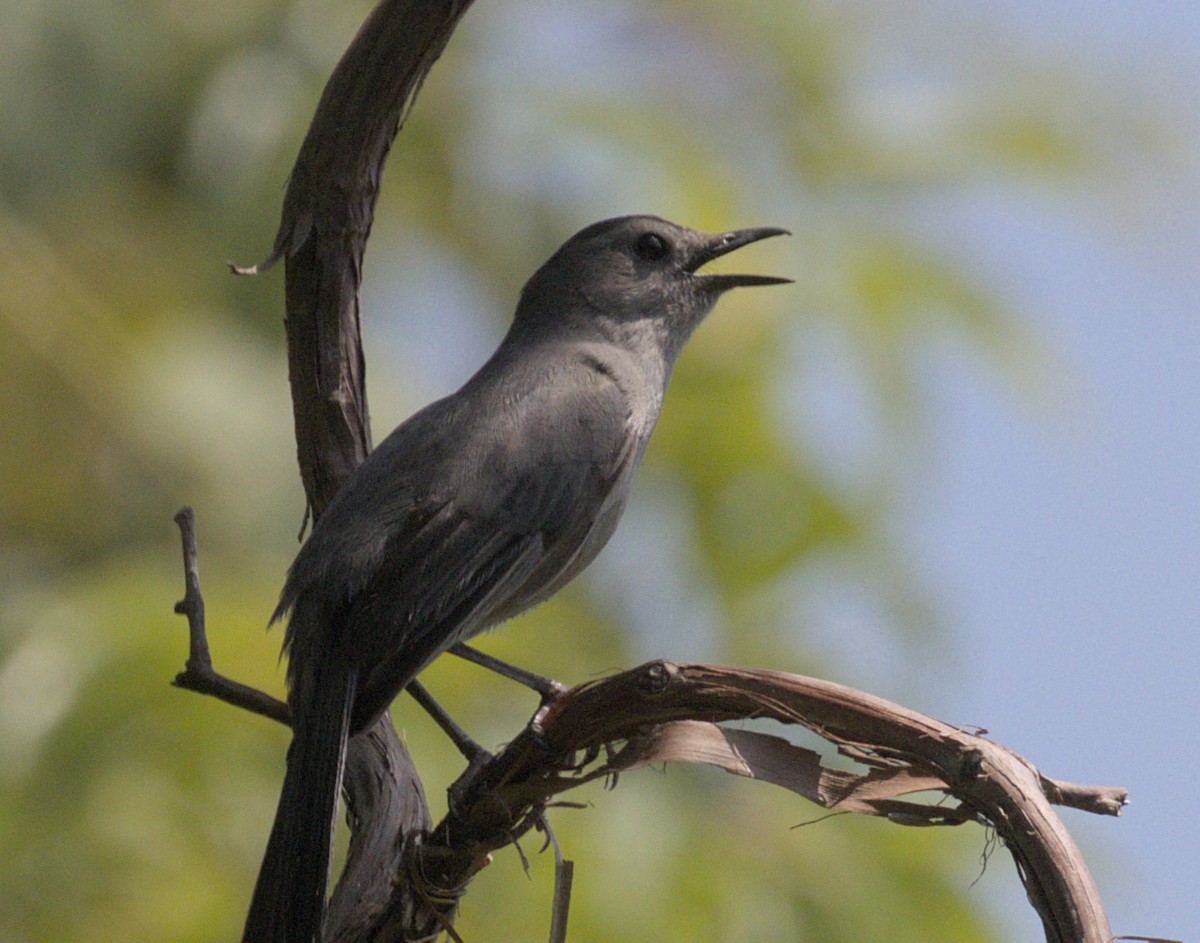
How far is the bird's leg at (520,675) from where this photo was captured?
3.02 metres

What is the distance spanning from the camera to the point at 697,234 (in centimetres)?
421

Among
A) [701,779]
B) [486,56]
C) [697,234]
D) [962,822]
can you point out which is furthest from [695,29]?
[962,822]

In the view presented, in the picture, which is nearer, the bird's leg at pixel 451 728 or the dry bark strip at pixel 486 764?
the dry bark strip at pixel 486 764

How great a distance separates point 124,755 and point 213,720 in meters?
0.21

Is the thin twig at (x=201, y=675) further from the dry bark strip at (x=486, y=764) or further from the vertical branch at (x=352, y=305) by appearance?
the vertical branch at (x=352, y=305)

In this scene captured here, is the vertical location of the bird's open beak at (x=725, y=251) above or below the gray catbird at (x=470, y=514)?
above

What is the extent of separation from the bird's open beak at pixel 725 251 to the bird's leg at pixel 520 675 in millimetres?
1189

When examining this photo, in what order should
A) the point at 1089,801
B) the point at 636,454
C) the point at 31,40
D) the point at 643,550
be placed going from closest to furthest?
the point at 1089,801
the point at 636,454
the point at 643,550
the point at 31,40

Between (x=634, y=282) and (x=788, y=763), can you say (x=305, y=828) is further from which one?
(x=634, y=282)

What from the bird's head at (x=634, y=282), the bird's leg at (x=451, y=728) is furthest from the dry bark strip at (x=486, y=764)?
the bird's head at (x=634, y=282)

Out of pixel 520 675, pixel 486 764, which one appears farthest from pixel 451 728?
pixel 486 764

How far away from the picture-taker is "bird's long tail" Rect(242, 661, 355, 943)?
2434 mm

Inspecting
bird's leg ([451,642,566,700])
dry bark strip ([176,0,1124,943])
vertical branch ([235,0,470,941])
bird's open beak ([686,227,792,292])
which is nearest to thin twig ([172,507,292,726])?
dry bark strip ([176,0,1124,943])

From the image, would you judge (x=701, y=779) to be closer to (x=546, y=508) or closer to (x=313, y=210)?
(x=546, y=508)
